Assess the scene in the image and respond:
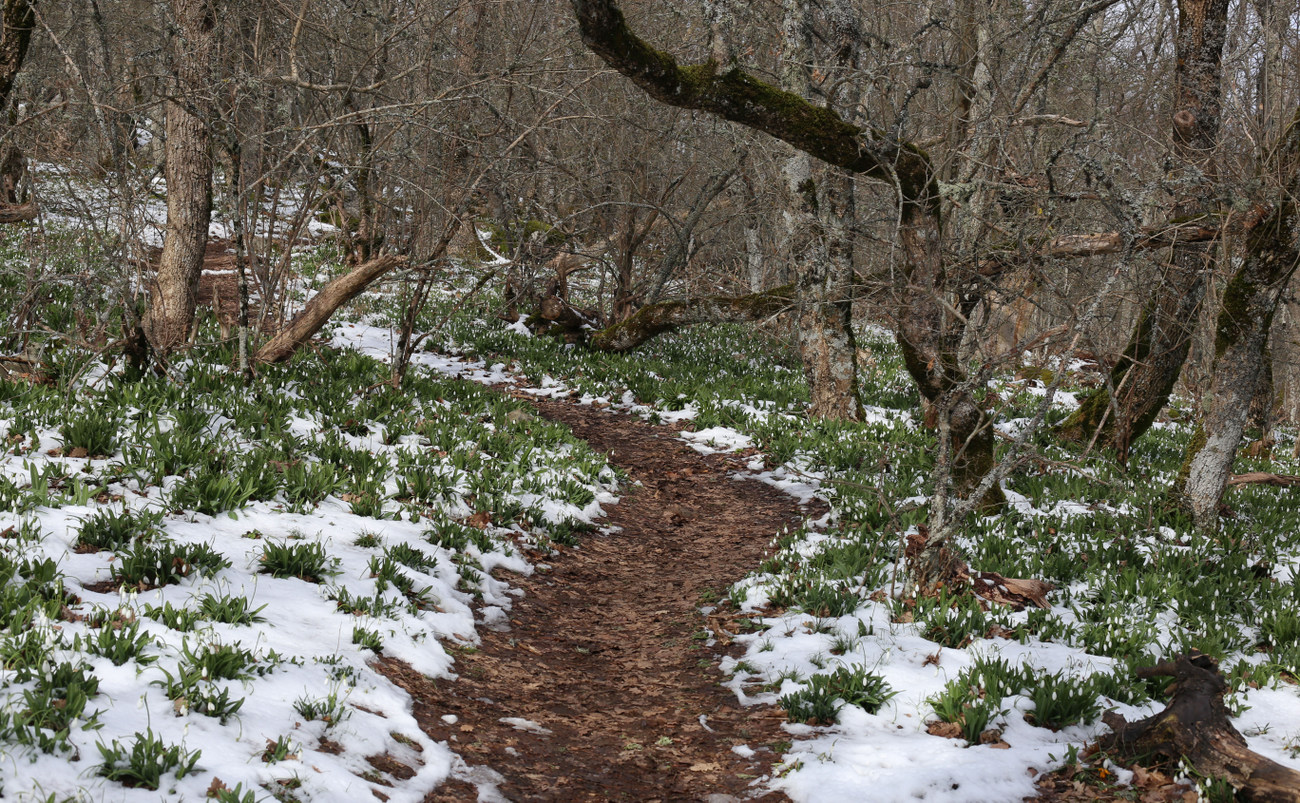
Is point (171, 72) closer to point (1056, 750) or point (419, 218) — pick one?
point (419, 218)

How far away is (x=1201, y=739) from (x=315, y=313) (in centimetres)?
803

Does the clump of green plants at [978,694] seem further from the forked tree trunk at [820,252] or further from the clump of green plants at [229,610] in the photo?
the forked tree trunk at [820,252]

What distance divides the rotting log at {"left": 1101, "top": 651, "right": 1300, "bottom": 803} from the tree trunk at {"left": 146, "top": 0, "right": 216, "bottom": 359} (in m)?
7.75

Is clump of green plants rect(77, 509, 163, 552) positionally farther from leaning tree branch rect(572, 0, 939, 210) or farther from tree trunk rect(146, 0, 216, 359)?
leaning tree branch rect(572, 0, 939, 210)

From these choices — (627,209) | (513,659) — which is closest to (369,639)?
(513,659)

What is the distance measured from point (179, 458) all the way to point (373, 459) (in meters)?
1.44

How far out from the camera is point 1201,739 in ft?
10.6

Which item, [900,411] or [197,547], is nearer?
[197,547]

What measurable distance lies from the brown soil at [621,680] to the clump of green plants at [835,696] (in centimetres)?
15

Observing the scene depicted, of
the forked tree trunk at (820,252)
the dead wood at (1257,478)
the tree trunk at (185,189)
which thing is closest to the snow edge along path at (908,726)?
the dead wood at (1257,478)

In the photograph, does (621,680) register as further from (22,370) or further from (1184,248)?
(1184,248)

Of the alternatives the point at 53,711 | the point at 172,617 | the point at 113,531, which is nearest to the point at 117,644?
the point at 172,617

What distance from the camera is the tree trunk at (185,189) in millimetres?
7402

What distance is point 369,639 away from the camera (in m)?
4.11
